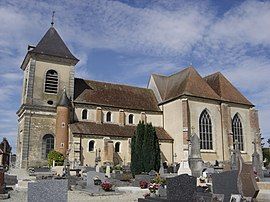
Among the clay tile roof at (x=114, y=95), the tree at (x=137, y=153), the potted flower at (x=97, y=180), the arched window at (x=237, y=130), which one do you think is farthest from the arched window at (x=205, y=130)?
the potted flower at (x=97, y=180)

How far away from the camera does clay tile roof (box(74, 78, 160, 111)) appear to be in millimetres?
31922

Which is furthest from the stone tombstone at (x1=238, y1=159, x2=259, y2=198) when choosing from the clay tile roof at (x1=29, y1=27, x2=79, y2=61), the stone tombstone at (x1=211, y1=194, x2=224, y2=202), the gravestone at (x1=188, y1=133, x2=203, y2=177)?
the clay tile roof at (x1=29, y1=27, x2=79, y2=61)

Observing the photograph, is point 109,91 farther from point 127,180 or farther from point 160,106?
point 127,180

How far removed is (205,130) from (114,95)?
10.6m

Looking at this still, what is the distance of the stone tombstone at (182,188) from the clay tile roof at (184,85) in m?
23.4

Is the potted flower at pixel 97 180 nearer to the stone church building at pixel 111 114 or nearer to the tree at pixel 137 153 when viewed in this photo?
the tree at pixel 137 153

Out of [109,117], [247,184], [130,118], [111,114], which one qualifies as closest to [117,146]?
[109,117]

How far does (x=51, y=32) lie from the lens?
32.8 metres

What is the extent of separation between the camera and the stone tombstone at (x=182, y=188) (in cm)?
798

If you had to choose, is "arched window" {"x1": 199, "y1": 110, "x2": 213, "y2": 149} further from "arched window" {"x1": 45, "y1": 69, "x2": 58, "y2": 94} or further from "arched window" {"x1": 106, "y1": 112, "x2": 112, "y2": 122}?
"arched window" {"x1": 45, "y1": 69, "x2": 58, "y2": 94}

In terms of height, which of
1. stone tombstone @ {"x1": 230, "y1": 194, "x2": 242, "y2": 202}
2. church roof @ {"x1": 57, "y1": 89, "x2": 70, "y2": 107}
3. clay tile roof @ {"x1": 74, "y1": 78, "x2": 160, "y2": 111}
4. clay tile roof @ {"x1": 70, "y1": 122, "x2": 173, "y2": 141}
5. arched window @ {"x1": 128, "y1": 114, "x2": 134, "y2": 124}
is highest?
clay tile roof @ {"x1": 74, "y1": 78, "x2": 160, "y2": 111}

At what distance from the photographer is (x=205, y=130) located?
32000 millimetres

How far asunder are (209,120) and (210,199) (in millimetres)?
26565

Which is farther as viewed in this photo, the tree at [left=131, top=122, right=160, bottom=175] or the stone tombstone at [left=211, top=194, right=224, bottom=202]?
the tree at [left=131, top=122, right=160, bottom=175]
